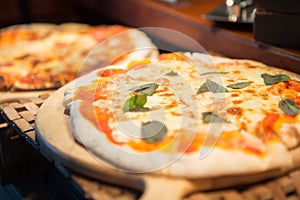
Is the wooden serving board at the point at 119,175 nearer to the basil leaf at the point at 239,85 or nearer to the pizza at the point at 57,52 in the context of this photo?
the basil leaf at the point at 239,85

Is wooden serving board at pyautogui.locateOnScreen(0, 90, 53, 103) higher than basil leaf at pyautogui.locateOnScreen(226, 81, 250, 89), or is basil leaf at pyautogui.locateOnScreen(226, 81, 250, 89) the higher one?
basil leaf at pyautogui.locateOnScreen(226, 81, 250, 89)

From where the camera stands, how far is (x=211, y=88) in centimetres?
153

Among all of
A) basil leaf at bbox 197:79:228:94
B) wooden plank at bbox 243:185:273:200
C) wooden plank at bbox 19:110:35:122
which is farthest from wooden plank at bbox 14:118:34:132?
wooden plank at bbox 243:185:273:200

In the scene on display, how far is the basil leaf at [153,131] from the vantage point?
1.28 meters

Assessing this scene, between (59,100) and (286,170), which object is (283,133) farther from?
(59,100)

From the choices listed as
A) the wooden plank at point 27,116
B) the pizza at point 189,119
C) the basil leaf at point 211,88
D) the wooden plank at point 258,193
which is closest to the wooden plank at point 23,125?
the wooden plank at point 27,116

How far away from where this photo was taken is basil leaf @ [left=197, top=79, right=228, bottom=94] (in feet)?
4.96

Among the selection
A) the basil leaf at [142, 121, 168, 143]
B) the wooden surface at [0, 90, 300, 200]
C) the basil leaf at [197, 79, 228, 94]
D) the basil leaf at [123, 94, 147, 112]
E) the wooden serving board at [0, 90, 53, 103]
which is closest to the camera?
the wooden surface at [0, 90, 300, 200]

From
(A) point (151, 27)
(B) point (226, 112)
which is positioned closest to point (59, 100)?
(B) point (226, 112)

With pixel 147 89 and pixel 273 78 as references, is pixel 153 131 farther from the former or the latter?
pixel 273 78

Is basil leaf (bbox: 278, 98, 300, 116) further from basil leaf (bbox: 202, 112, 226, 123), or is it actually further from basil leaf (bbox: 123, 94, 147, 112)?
basil leaf (bbox: 123, 94, 147, 112)

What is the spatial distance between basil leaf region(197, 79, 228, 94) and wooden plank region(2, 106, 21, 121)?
0.58 m

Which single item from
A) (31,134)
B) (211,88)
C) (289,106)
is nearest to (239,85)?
(211,88)

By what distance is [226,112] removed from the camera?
1.37 meters
